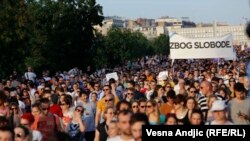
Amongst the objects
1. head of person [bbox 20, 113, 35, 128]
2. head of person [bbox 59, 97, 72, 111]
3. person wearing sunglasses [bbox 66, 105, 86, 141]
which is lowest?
person wearing sunglasses [bbox 66, 105, 86, 141]

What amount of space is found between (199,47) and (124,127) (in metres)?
14.5

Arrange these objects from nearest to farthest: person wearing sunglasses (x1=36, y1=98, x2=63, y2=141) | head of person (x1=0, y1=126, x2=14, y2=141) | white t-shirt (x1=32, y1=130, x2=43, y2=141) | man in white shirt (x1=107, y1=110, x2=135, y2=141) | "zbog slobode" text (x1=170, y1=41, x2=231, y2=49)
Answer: man in white shirt (x1=107, y1=110, x2=135, y2=141)
head of person (x1=0, y1=126, x2=14, y2=141)
white t-shirt (x1=32, y1=130, x2=43, y2=141)
person wearing sunglasses (x1=36, y1=98, x2=63, y2=141)
"zbog slobode" text (x1=170, y1=41, x2=231, y2=49)

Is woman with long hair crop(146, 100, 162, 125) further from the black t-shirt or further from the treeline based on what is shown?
the treeline

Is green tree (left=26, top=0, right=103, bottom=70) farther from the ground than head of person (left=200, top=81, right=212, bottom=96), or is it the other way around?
head of person (left=200, top=81, right=212, bottom=96)

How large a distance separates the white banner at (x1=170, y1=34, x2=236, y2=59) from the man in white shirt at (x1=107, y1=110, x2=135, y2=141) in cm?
1406

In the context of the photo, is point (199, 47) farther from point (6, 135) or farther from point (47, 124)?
point (6, 135)

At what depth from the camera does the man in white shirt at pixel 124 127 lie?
6.50 metres

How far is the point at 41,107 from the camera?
9.85 m

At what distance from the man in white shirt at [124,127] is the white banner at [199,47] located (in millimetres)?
14063

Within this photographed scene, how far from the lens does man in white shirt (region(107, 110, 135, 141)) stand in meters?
6.50

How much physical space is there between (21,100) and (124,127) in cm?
741

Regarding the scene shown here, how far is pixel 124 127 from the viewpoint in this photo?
6.73 metres

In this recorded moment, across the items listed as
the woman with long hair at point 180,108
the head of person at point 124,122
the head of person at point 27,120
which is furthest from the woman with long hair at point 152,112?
the head of person at point 124,122

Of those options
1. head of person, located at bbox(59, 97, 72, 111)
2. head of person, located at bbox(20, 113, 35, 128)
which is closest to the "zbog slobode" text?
head of person, located at bbox(59, 97, 72, 111)
